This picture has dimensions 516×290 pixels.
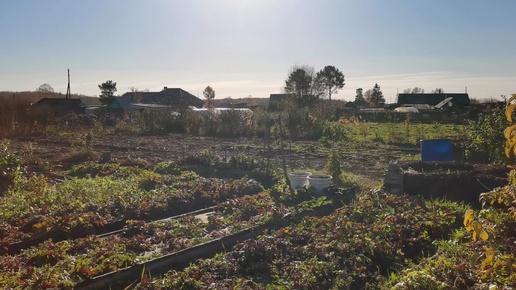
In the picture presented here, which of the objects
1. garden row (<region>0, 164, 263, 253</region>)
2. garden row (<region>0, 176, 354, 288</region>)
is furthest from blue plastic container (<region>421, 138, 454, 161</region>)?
garden row (<region>0, 164, 263, 253</region>)

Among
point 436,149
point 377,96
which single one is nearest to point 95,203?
point 436,149

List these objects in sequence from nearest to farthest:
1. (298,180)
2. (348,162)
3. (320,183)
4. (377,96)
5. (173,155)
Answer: (320,183) → (298,180) → (348,162) → (173,155) → (377,96)

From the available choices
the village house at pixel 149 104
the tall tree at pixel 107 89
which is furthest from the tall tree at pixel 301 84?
the tall tree at pixel 107 89

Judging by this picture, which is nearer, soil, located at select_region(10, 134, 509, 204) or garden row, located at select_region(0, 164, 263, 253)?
garden row, located at select_region(0, 164, 263, 253)

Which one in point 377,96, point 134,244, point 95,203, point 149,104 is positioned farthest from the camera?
point 377,96

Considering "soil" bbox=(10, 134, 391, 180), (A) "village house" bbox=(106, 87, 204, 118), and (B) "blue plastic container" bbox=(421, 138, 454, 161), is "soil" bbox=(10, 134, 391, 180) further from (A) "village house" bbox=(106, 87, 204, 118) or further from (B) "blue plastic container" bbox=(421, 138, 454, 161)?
(A) "village house" bbox=(106, 87, 204, 118)

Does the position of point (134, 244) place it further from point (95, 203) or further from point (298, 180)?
point (298, 180)

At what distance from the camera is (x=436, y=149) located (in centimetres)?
1032

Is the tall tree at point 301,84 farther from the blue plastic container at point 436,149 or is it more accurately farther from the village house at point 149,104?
the blue plastic container at point 436,149

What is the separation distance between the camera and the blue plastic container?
10266mm

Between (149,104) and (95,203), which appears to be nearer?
(95,203)

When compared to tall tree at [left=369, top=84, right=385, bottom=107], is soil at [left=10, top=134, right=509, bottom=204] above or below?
below

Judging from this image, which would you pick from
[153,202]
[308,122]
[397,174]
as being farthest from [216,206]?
[308,122]

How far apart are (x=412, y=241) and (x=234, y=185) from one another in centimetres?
435
